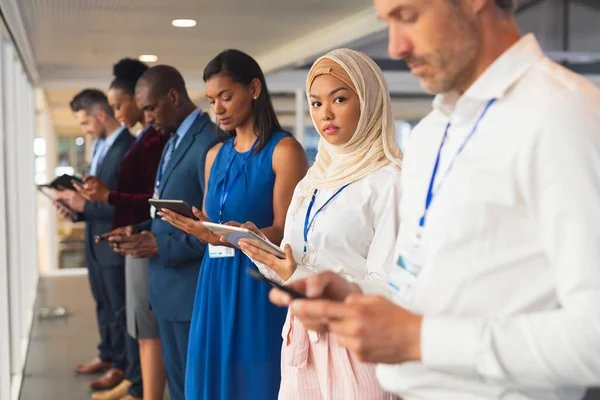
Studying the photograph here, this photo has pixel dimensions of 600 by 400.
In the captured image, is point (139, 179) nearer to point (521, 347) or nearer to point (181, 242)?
point (181, 242)

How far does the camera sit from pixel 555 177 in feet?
3.34

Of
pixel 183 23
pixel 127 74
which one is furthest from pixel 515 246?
pixel 183 23

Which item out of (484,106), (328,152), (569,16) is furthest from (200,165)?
(569,16)

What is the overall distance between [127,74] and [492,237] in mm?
3670

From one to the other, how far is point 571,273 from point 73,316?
7027 mm

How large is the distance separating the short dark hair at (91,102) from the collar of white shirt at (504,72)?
4745mm

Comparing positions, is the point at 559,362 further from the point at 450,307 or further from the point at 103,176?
the point at 103,176

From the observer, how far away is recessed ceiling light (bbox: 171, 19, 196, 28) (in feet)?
18.4

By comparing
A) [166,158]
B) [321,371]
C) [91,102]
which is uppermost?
[91,102]

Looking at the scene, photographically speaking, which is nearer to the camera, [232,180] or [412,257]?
[412,257]

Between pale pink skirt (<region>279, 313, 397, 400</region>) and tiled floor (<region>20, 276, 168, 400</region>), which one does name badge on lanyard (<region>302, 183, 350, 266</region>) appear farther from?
tiled floor (<region>20, 276, 168, 400</region>)

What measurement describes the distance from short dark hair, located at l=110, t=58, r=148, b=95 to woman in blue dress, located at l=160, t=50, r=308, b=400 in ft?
5.37

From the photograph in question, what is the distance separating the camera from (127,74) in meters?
4.47

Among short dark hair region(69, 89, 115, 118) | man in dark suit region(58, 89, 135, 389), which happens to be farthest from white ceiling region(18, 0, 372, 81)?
man in dark suit region(58, 89, 135, 389)
